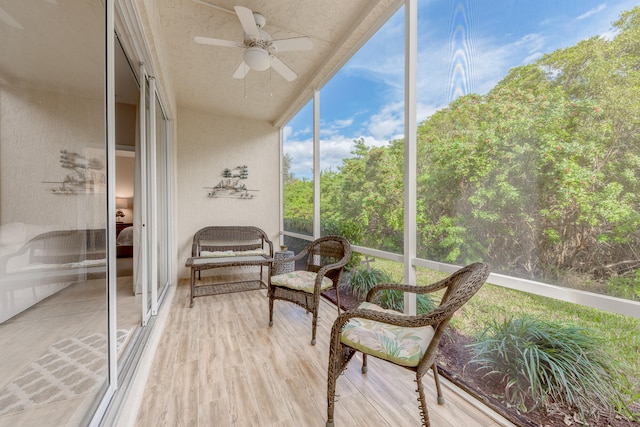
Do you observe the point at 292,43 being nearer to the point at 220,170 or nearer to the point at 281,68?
the point at 281,68

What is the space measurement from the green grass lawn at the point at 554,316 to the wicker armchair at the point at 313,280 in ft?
2.62

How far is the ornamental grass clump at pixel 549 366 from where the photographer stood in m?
1.16

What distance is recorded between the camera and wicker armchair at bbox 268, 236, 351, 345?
219 centimetres

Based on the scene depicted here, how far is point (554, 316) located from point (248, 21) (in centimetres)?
264

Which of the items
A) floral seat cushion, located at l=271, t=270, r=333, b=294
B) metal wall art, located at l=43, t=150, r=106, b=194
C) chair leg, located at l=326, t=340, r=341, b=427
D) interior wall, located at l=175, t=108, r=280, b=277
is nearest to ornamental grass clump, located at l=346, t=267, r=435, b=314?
floral seat cushion, located at l=271, t=270, r=333, b=294

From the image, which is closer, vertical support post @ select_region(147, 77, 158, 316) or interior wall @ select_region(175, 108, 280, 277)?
vertical support post @ select_region(147, 77, 158, 316)

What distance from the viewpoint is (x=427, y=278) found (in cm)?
191

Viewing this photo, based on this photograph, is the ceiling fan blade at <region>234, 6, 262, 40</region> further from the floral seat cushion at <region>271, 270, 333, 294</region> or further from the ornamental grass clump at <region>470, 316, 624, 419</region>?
the ornamental grass clump at <region>470, 316, 624, 419</region>

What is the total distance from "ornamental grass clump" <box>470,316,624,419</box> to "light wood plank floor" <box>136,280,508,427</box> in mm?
228

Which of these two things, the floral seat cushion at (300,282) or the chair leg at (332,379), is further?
the floral seat cushion at (300,282)

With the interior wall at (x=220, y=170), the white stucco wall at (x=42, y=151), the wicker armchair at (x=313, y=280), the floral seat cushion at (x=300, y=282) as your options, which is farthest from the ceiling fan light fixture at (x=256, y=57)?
the interior wall at (x=220, y=170)

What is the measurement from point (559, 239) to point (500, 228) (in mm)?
270

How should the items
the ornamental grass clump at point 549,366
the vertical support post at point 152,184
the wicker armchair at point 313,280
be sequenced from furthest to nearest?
the vertical support post at point 152,184
the wicker armchair at point 313,280
the ornamental grass clump at point 549,366

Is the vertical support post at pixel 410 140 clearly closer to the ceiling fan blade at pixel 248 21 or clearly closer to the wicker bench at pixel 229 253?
the ceiling fan blade at pixel 248 21
